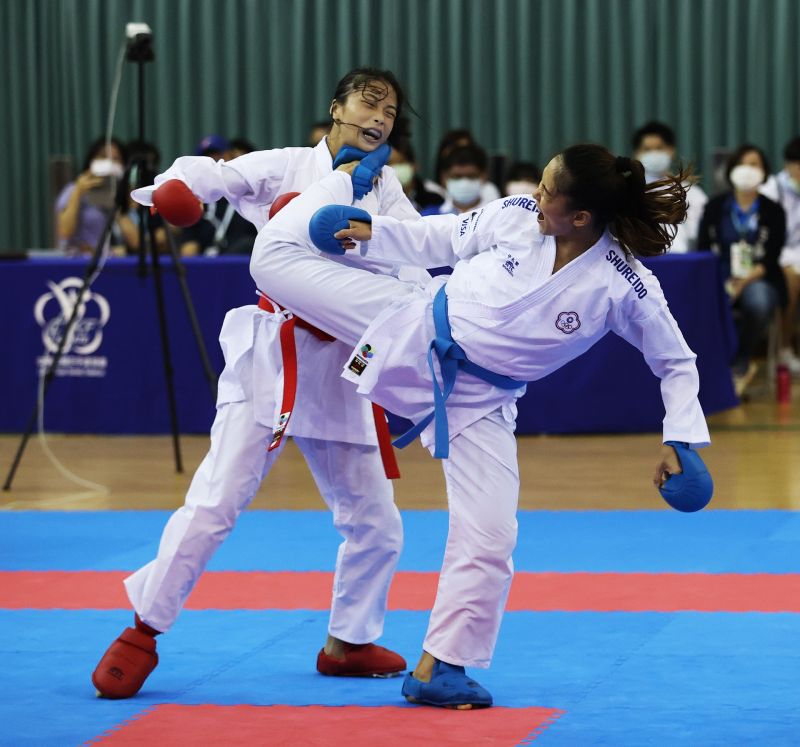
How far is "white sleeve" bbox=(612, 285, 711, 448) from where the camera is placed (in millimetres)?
3070

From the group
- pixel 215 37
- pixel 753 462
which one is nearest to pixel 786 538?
pixel 753 462

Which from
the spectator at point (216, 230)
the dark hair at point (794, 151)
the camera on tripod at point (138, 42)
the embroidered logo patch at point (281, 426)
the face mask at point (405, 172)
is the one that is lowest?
the spectator at point (216, 230)

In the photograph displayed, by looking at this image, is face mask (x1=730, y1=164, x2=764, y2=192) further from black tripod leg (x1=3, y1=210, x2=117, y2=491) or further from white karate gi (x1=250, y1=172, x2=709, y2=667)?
white karate gi (x1=250, y1=172, x2=709, y2=667)

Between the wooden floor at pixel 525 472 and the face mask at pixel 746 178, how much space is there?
1339mm

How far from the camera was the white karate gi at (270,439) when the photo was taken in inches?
129

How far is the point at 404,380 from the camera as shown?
3.18m

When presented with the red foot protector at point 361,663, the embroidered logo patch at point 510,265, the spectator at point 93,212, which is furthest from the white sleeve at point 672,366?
the spectator at point 93,212

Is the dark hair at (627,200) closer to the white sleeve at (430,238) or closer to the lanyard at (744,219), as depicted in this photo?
the white sleeve at (430,238)

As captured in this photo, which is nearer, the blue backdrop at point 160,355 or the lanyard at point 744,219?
the blue backdrop at point 160,355

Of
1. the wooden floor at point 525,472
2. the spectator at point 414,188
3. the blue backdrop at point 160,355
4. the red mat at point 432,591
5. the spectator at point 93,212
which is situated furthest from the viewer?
the spectator at point 414,188

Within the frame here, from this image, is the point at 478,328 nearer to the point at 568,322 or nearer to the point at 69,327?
the point at 568,322

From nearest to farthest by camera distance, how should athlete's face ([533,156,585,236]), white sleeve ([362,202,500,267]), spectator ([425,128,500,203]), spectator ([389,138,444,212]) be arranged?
athlete's face ([533,156,585,236]) → white sleeve ([362,202,500,267]) → spectator ([389,138,444,212]) → spectator ([425,128,500,203])

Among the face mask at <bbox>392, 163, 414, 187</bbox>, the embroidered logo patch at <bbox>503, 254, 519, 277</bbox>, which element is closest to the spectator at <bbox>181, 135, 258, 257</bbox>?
the face mask at <bbox>392, 163, 414, 187</bbox>

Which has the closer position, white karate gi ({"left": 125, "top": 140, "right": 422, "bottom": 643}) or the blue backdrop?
white karate gi ({"left": 125, "top": 140, "right": 422, "bottom": 643})
